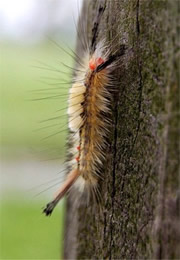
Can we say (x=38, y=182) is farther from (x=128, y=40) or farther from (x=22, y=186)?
(x=128, y=40)

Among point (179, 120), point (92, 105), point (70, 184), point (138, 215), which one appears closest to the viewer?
point (179, 120)

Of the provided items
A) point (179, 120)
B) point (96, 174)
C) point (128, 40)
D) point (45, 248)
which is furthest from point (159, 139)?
point (45, 248)

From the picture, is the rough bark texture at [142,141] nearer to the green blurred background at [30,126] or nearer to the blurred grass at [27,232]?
the green blurred background at [30,126]

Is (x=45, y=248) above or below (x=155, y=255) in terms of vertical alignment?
below

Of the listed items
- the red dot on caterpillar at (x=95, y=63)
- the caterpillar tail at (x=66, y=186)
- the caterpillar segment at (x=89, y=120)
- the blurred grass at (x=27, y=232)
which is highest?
the red dot on caterpillar at (x=95, y=63)

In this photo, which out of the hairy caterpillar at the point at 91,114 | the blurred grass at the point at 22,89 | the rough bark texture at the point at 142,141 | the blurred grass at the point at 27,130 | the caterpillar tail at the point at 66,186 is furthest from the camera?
the blurred grass at the point at 22,89

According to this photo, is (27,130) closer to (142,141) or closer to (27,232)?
(27,232)

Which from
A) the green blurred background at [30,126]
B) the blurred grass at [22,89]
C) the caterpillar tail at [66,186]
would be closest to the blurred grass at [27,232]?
the green blurred background at [30,126]

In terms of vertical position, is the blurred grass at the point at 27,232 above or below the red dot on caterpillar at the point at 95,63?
below
